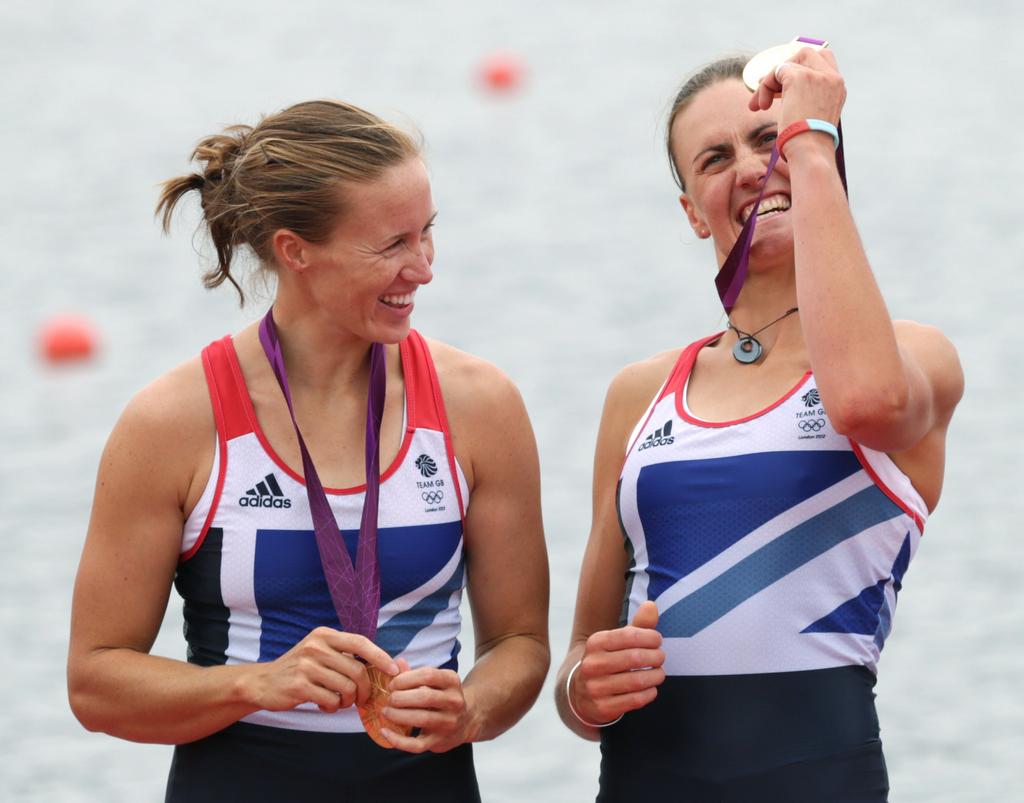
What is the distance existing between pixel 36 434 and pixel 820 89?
6740 mm

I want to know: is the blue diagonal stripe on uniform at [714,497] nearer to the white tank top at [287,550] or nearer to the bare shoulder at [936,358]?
the bare shoulder at [936,358]

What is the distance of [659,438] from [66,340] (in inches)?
310

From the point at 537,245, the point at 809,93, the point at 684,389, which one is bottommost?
the point at 684,389

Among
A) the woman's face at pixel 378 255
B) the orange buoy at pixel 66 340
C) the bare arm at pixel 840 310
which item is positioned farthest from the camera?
the orange buoy at pixel 66 340

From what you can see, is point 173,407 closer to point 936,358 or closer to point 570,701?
point 570,701

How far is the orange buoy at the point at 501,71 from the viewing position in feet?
48.4

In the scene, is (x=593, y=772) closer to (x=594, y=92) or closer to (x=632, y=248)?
(x=632, y=248)

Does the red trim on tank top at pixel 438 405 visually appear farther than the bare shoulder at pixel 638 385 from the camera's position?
No

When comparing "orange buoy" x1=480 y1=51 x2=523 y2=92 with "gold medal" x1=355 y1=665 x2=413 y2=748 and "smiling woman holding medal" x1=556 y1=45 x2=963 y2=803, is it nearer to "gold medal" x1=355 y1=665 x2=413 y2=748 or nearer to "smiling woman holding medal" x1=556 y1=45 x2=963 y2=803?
"smiling woman holding medal" x1=556 y1=45 x2=963 y2=803

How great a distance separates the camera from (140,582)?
253cm

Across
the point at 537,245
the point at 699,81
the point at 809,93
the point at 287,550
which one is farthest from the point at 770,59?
the point at 537,245

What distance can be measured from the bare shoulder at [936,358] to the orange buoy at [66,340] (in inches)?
312

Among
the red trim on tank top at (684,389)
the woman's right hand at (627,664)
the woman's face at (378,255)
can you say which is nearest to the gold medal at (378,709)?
the woman's right hand at (627,664)

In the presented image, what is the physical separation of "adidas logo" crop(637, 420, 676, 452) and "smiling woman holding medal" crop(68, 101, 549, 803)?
21 cm
